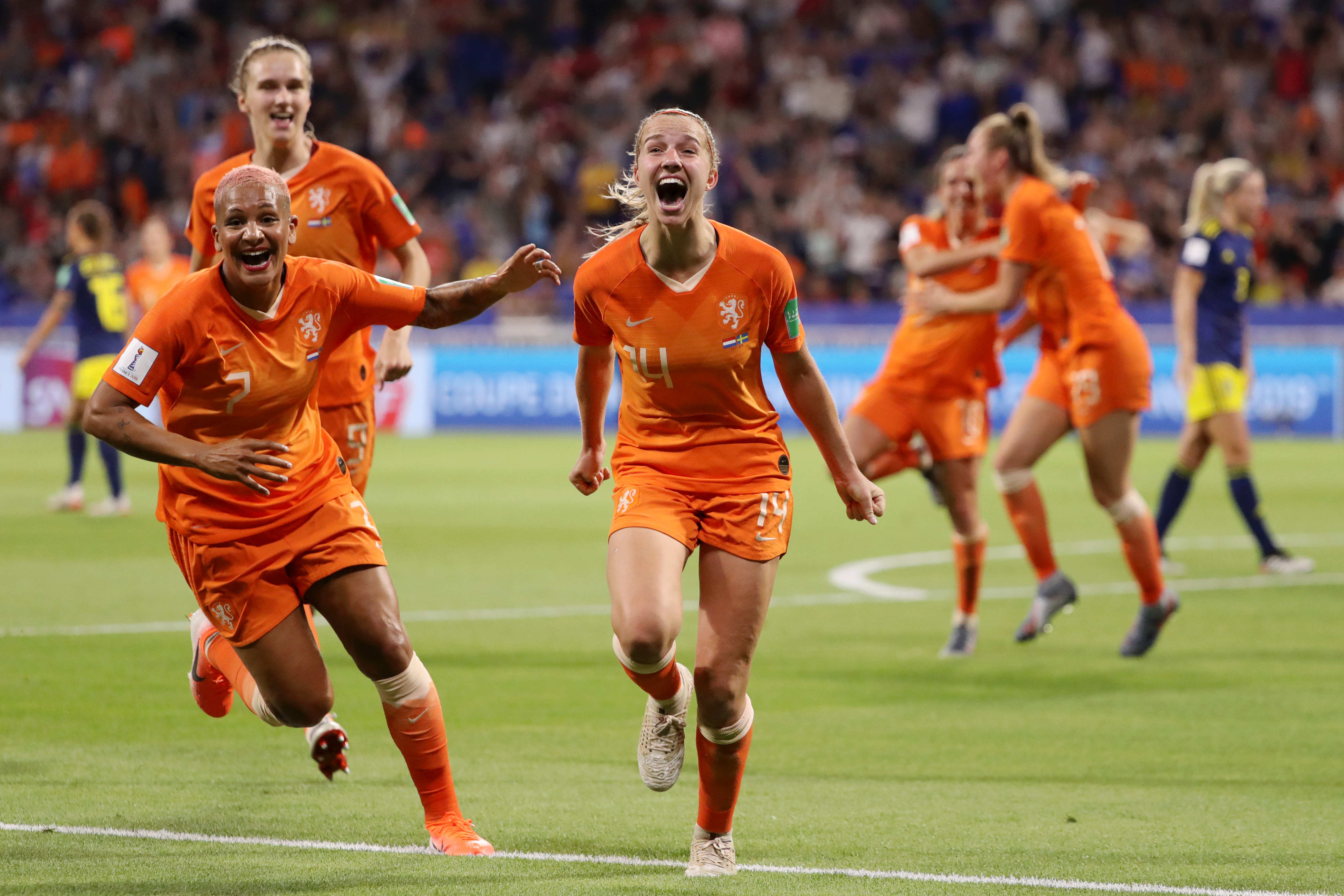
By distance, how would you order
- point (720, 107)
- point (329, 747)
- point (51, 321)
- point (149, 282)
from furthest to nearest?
point (720, 107) < point (149, 282) < point (51, 321) < point (329, 747)

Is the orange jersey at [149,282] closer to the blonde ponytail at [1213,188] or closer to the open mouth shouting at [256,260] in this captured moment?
the blonde ponytail at [1213,188]

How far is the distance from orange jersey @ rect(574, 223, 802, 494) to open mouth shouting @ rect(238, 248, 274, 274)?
907mm

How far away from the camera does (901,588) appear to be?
11.3 m

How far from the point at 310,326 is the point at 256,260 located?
0.29 m

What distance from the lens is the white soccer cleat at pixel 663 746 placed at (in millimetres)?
5461

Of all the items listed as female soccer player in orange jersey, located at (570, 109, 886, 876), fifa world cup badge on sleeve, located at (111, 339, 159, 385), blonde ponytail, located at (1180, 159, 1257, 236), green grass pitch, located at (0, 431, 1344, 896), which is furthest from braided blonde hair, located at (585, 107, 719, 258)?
blonde ponytail, located at (1180, 159, 1257, 236)

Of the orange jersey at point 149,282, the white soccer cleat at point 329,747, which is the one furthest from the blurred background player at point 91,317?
the white soccer cleat at point 329,747

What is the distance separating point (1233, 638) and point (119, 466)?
997 cm

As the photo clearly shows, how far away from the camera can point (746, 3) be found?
101 feet

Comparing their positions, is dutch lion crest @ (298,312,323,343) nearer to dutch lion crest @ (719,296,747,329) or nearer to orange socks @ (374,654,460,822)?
orange socks @ (374,654,460,822)

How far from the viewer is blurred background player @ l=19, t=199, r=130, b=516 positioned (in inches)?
599

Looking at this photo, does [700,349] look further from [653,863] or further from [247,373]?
[653,863]

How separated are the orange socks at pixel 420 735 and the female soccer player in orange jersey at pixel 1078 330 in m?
4.13

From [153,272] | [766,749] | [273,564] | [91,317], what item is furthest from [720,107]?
[273,564]
